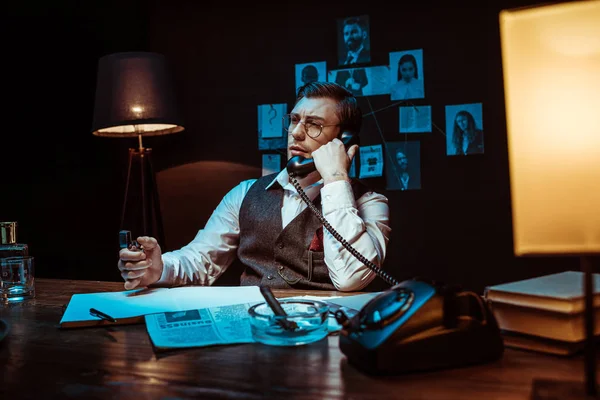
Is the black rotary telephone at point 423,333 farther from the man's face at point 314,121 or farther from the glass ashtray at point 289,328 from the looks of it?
the man's face at point 314,121

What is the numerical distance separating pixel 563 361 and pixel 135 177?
6.98 ft

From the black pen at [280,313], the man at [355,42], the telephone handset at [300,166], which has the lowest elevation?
the black pen at [280,313]

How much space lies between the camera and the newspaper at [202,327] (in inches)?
31.2

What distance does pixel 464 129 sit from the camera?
2529mm

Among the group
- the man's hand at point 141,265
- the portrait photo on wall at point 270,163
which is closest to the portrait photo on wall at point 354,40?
the portrait photo on wall at point 270,163

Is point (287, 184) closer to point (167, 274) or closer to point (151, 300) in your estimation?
point (167, 274)

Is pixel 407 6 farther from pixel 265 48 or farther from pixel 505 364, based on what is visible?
pixel 505 364

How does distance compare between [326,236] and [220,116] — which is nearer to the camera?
[326,236]

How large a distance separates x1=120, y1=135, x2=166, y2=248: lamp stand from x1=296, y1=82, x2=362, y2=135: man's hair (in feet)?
3.13

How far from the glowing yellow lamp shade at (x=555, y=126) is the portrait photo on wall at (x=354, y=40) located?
217 cm

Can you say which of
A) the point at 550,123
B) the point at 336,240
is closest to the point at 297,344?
the point at 550,123

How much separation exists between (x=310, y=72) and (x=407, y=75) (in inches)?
19.9

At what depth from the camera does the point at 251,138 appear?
2828 mm

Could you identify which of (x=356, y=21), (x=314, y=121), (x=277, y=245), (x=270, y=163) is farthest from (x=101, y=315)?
(x=356, y=21)
